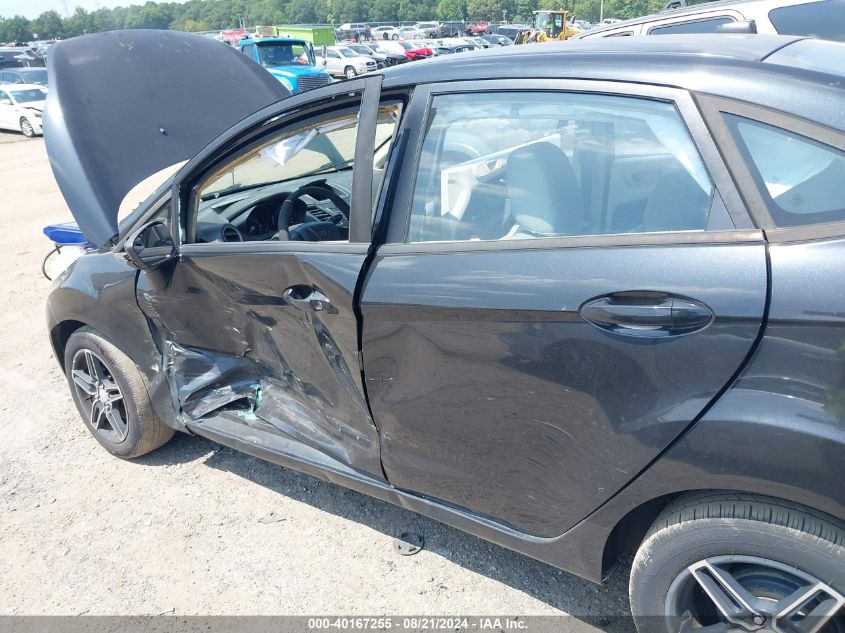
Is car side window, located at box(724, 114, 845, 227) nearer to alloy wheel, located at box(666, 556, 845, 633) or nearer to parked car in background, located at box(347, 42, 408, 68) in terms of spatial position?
alloy wheel, located at box(666, 556, 845, 633)

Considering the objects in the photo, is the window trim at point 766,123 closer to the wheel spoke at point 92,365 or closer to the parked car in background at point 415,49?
the wheel spoke at point 92,365

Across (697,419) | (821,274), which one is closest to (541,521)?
(697,419)

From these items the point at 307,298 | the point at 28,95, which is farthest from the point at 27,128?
the point at 307,298

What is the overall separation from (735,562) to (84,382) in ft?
9.99

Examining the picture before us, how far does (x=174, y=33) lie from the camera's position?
13.4 feet

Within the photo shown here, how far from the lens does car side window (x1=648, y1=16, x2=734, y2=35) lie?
5.75 metres

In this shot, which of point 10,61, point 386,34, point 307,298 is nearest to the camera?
point 307,298

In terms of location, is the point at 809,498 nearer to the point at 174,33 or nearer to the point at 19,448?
the point at 19,448

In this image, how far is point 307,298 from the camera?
2283mm

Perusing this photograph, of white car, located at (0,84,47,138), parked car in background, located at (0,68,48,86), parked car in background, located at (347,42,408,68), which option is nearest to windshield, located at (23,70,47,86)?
parked car in background, located at (0,68,48,86)

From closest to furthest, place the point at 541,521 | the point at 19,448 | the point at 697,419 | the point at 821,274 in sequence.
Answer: the point at 821,274 < the point at 697,419 < the point at 541,521 < the point at 19,448

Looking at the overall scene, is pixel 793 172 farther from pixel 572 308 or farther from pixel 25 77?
pixel 25 77

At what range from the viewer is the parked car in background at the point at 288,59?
18.8 meters

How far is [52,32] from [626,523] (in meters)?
113
